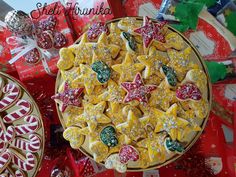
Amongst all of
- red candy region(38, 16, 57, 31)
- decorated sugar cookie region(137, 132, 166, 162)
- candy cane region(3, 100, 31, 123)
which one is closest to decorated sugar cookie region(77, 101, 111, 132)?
decorated sugar cookie region(137, 132, 166, 162)

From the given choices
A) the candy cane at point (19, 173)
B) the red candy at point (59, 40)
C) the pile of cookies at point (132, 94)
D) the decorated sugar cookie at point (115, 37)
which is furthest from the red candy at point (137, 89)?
the candy cane at point (19, 173)

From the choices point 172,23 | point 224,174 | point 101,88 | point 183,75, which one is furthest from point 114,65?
point 224,174

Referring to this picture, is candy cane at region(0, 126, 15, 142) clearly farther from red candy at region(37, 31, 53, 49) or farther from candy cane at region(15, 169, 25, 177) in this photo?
red candy at region(37, 31, 53, 49)

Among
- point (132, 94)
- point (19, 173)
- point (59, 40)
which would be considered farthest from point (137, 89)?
point (19, 173)

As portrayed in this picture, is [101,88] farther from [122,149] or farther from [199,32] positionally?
[199,32]

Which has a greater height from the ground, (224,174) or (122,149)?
(122,149)

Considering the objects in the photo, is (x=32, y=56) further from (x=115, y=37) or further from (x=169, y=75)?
(x=169, y=75)

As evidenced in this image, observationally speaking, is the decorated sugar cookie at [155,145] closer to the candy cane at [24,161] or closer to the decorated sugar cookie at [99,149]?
the decorated sugar cookie at [99,149]
